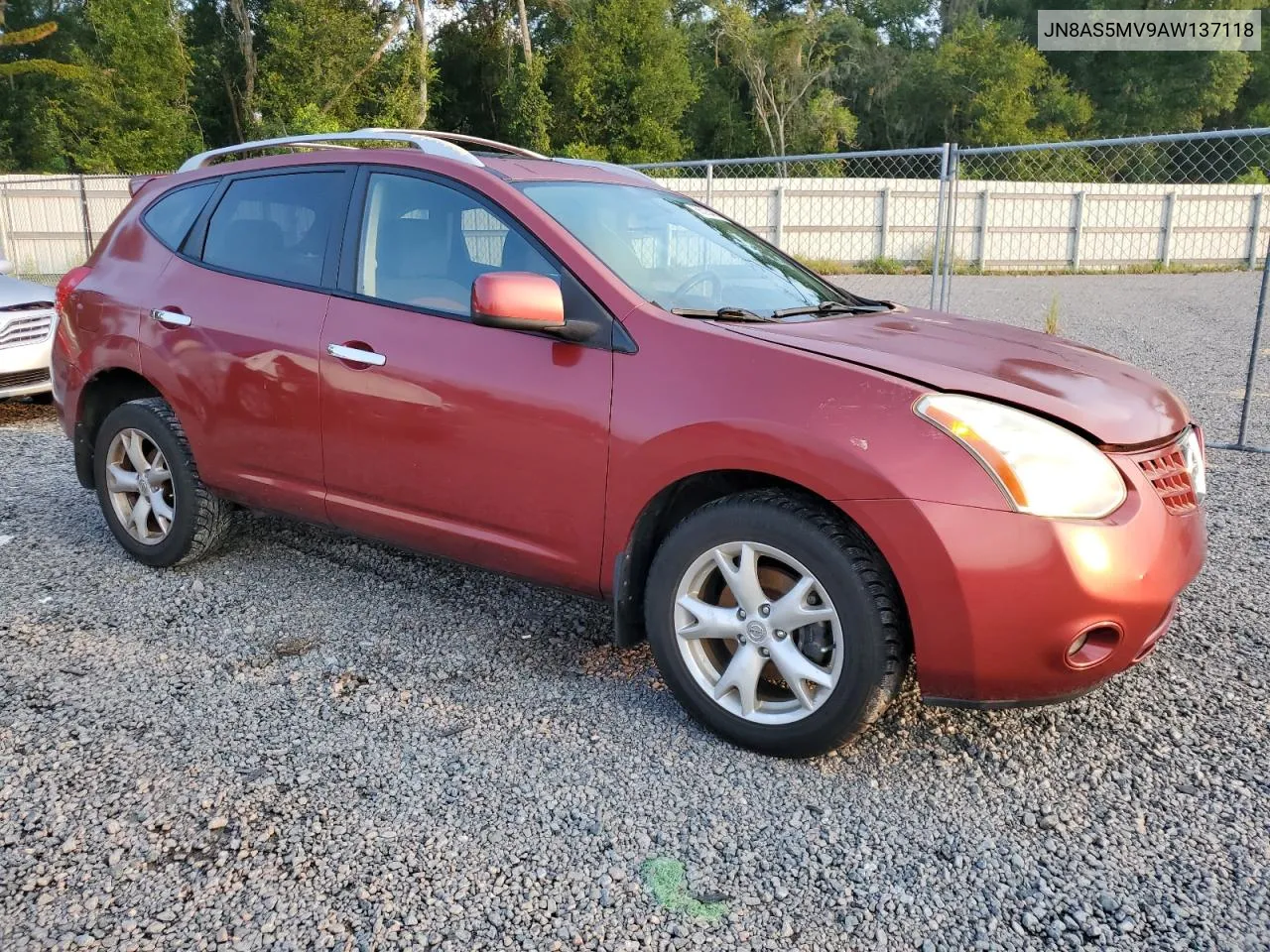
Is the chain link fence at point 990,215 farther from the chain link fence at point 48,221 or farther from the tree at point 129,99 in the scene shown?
the tree at point 129,99

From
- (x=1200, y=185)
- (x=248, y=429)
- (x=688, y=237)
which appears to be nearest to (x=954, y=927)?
(x=688, y=237)

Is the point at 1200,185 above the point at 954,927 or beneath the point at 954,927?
above

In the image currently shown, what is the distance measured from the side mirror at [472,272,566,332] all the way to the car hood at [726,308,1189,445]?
53 cm

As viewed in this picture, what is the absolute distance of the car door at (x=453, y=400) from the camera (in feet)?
10.0

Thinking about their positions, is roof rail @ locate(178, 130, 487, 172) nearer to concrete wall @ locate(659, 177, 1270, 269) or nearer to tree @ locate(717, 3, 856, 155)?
concrete wall @ locate(659, 177, 1270, 269)

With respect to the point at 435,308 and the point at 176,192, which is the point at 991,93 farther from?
the point at 435,308

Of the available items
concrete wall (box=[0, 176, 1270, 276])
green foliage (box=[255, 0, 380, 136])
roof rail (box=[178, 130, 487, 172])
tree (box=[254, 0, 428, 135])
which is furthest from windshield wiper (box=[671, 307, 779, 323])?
green foliage (box=[255, 0, 380, 136])

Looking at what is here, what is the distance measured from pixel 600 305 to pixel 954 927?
1903mm

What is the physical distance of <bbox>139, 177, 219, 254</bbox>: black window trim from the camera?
165 inches

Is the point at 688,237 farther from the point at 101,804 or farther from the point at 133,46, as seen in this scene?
the point at 133,46

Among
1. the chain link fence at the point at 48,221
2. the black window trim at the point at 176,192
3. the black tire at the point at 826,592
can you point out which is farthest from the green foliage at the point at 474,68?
the black tire at the point at 826,592

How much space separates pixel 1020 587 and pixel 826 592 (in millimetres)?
479

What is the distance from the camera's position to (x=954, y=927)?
221 centimetres

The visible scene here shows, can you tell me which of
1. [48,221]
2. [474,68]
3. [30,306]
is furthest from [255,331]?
[474,68]
